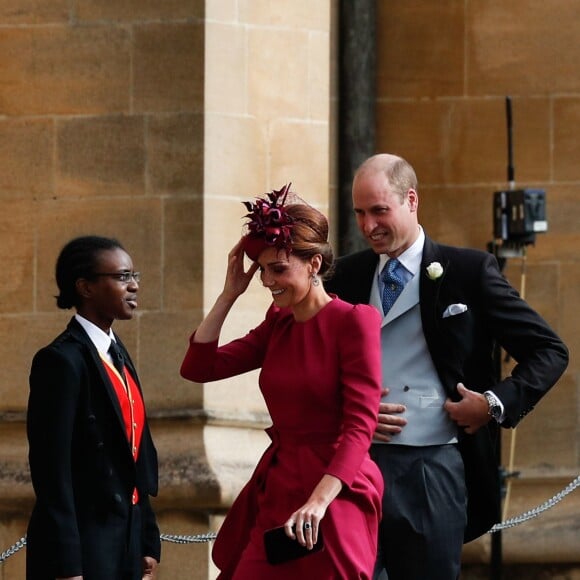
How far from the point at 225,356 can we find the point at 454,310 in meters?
0.72

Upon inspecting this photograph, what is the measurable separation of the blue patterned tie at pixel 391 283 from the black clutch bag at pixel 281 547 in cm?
110

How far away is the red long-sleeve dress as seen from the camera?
527cm

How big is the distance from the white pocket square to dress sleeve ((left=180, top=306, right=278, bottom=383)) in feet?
1.91

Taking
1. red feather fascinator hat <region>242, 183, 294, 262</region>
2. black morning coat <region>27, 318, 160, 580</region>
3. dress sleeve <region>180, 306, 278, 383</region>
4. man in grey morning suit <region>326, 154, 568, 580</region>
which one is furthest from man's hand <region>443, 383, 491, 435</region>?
black morning coat <region>27, 318, 160, 580</region>

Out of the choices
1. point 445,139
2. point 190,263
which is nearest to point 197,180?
point 190,263

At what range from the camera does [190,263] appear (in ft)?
26.0

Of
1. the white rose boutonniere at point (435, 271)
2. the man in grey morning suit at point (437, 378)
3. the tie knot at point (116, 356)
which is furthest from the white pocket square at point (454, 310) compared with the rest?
the tie knot at point (116, 356)

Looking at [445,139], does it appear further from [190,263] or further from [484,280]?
[484,280]

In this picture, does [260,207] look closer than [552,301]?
Yes

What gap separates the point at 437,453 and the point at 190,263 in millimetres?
2214

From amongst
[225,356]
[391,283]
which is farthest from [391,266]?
[225,356]

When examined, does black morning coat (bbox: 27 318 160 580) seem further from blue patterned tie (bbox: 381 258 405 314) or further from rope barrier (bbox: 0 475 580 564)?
rope barrier (bbox: 0 475 580 564)

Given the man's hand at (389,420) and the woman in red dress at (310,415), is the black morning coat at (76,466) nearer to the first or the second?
the woman in red dress at (310,415)

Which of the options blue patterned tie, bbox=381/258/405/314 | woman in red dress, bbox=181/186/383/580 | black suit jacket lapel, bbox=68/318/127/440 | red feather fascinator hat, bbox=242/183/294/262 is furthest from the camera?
blue patterned tie, bbox=381/258/405/314
